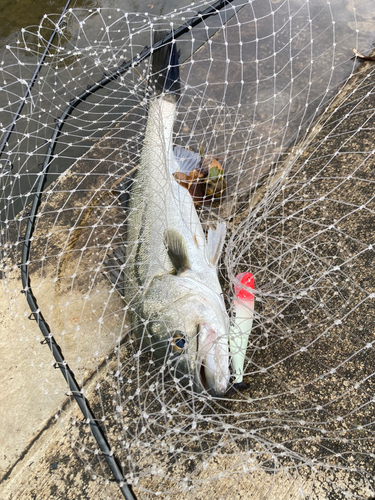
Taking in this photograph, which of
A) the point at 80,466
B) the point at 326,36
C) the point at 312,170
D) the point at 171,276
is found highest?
the point at 326,36

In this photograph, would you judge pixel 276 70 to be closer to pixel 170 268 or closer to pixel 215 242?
pixel 215 242

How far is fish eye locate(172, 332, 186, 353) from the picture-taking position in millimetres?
2156

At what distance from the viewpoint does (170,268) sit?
2.55 meters

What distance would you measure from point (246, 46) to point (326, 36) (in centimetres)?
103

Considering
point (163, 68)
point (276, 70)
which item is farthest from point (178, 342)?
point (276, 70)

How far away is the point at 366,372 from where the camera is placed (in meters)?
2.08

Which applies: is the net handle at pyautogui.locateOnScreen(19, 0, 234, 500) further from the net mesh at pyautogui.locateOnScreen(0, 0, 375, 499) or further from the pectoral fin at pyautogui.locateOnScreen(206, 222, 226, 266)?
the pectoral fin at pyautogui.locateOnScreen(206, 222, 226, 266)

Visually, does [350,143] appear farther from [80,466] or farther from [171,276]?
[80,466]

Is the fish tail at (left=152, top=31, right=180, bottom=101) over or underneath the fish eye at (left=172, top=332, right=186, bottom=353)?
over

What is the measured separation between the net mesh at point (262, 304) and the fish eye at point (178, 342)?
0.17 metres

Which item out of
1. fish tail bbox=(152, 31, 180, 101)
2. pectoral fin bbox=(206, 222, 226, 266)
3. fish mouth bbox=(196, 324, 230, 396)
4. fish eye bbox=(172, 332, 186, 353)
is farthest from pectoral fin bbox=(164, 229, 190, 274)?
fish tail bbox=(152, 31, 180, 101)

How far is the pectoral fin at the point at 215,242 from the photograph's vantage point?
2.58 meters

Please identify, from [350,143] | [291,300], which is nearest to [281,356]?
[291,300]

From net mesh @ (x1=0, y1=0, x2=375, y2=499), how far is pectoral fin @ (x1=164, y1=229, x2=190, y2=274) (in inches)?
13.5
